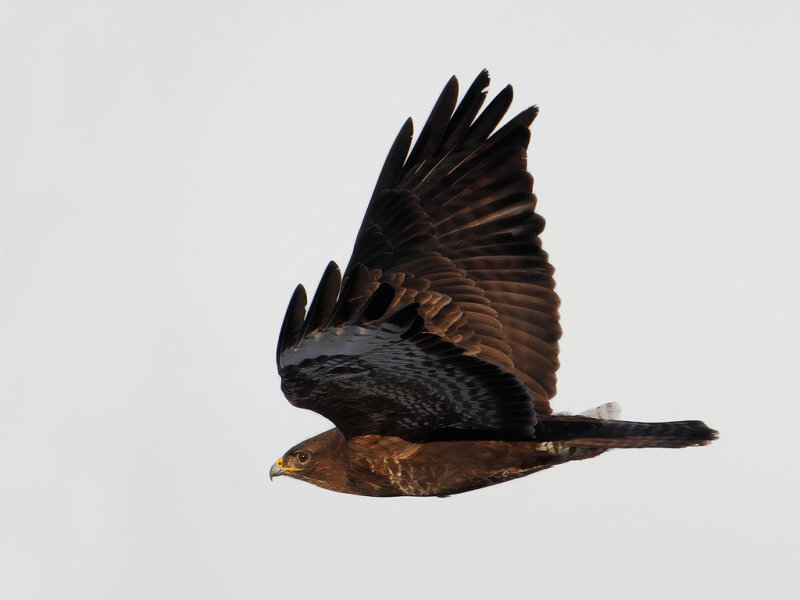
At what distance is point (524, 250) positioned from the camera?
9.91 metres

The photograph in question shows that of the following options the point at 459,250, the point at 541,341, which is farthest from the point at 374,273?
the point at 541,341

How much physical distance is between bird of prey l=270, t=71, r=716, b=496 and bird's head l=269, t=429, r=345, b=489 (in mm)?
11

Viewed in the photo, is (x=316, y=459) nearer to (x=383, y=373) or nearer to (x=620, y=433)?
(x=383, y=373)

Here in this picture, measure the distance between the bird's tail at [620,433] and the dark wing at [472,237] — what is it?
63 centimetres

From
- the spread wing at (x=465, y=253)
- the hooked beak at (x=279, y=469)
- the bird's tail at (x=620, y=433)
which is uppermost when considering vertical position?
the spread wing at (x=465, y=253)

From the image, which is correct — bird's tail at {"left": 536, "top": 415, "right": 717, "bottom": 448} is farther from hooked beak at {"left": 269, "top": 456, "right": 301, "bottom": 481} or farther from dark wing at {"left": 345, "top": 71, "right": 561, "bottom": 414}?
hooked beak at {"left": 269, "top": 456, "right": 301, "bottom": 481}

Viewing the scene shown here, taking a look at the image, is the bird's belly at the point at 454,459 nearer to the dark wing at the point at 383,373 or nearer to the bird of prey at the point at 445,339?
the bird of prey at the point at 445,339

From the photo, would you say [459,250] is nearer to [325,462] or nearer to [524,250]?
[524,250]

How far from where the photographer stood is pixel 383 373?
809cm

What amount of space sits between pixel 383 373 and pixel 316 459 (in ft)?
5.73

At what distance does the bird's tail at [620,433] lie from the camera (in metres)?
8.59

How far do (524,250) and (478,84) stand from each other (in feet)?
4.32

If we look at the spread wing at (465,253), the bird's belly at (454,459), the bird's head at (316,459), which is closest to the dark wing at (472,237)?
the spread wing at (465,253)

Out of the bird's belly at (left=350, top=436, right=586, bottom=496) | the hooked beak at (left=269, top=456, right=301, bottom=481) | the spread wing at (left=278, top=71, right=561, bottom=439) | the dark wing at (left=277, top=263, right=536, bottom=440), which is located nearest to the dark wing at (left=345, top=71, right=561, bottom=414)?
the spread wing at (left=278, top=71, right=561, bottom=439)
